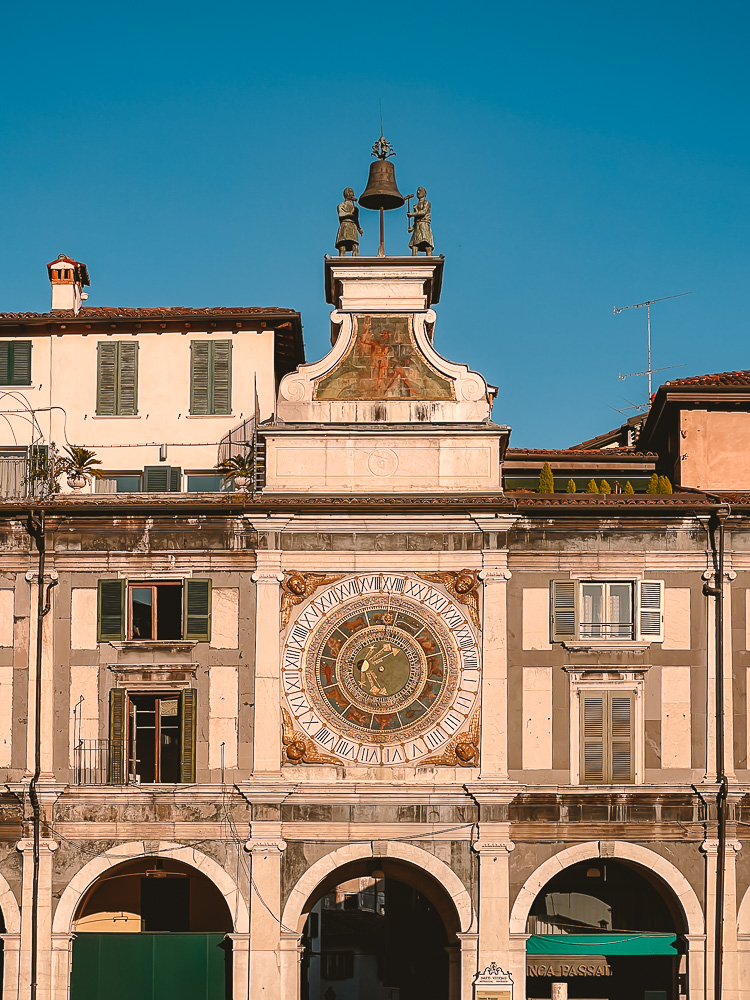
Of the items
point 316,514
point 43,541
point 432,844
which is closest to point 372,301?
point 316,514

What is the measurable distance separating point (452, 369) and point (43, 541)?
36.3 feet

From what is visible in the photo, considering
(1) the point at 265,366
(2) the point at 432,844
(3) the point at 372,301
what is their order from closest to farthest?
(2) the point at 432,844 < (3) the point at 372,301 < (1) the point at 265,366

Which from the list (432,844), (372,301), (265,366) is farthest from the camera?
(265,366)

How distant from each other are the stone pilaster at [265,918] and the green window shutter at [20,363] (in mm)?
14573

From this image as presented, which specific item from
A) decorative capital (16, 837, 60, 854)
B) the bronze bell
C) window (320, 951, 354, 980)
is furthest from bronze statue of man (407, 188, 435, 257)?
window (320, 951, 354, 980)

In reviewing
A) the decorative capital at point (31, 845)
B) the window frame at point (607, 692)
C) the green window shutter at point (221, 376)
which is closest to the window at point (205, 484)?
the green window shutter at point (221, 376)

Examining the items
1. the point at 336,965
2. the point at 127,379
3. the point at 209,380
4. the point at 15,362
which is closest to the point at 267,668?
the point at 209,380

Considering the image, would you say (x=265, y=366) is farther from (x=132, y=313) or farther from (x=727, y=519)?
(x=727, y=519)

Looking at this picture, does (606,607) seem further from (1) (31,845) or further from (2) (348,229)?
(1) (31,845)

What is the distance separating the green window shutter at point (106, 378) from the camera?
4325cm

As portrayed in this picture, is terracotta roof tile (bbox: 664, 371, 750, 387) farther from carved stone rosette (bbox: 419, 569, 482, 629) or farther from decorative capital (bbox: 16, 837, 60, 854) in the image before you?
decorative capital (bbox: 16, 837, 60, 854)

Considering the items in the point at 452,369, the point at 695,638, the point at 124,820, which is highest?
the point at 452,369

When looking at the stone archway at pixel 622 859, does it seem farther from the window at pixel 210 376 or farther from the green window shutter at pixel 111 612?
the window at pixel 210 376

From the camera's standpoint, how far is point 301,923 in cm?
3797
